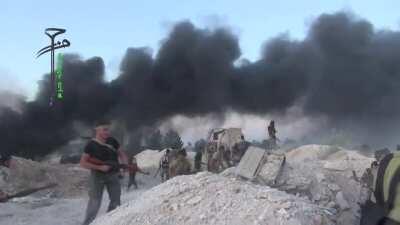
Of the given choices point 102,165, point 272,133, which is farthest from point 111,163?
point 272,133

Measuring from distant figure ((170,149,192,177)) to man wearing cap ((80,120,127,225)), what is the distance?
618 centimetres

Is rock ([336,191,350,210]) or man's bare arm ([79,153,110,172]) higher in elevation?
man's bare arm ([79,153,110,172])

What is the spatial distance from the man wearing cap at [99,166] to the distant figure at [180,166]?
6.18 m

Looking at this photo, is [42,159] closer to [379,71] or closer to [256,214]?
[379,71]

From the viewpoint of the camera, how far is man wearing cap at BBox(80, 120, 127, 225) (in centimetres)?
761

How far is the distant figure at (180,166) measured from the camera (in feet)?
45.7

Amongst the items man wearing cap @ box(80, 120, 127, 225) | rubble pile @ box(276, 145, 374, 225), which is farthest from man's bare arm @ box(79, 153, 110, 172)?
rubble pile @ box(276, 145, 374, 225)

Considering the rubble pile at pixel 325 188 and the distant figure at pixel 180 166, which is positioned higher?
the distant figure at pixel 180 166

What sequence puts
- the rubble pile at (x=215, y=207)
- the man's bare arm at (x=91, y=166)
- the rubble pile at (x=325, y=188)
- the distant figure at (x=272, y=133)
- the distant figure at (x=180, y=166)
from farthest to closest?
the distant figure at (x=272, y=133) → the distant figure at (x=180, y=166) → the rubble pile at (x=325, y=188) → the man's bare arm at (x=91, y=166) → the rubble pile at (x=215, y=207)

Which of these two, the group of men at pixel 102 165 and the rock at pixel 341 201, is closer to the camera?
the group of men at pixel 102 165

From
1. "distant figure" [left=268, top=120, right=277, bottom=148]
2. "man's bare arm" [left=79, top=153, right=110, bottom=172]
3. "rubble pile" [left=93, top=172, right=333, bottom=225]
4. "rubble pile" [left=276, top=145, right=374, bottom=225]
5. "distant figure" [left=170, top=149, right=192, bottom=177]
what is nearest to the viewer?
"rubble pile" [left=93, top=172, right=333, bottom=225]

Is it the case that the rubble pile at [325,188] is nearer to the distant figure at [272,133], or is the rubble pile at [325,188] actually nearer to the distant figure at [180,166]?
the distant figure at [180,166]

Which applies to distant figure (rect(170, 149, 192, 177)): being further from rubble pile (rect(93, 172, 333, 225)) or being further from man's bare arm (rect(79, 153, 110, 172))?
rubble pile (rect(93, 172, 333, 225))

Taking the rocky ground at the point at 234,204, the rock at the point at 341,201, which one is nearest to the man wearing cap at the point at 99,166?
the rocky ground at the point at 234,204
